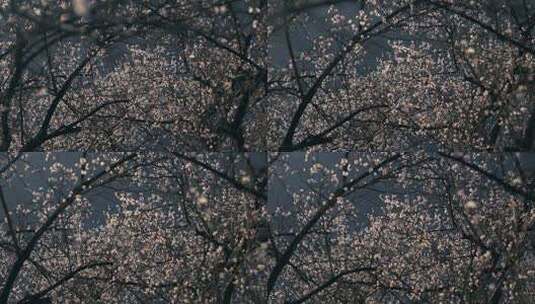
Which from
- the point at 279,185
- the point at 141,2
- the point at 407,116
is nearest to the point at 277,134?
the point at 279,185

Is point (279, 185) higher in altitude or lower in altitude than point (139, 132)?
lower

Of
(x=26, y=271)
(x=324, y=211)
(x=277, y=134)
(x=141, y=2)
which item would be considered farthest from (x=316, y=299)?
(x=141, y=2)

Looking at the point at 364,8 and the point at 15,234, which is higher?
the point at 364,8

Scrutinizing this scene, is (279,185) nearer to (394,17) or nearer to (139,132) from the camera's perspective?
(139,132)

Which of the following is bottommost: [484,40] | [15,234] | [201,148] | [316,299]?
[316,299]

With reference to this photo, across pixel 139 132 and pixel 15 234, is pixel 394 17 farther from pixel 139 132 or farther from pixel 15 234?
pixel 15 234

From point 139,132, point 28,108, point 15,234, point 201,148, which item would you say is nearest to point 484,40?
point 201,148

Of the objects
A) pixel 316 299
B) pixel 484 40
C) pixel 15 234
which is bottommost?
pixel 316 299
